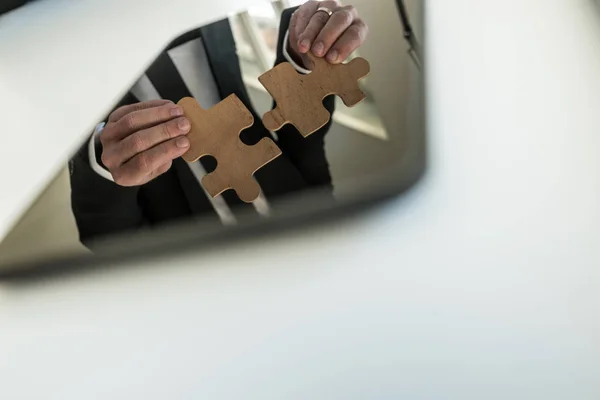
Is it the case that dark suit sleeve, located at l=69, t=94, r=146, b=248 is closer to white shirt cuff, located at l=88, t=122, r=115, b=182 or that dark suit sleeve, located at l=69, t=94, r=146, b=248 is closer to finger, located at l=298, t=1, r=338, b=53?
white shirt cuff, located at l=88, t=122, r=115, b=182

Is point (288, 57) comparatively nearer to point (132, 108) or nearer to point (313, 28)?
point (313, 28)

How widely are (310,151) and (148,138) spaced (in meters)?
0.19

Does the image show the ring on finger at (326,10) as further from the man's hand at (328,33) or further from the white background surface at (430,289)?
the white background surface at (430,289)

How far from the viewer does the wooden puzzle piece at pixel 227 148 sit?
21.7 inches

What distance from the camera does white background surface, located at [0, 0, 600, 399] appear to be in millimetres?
461

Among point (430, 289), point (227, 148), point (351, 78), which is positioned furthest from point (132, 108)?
point (430, 289)

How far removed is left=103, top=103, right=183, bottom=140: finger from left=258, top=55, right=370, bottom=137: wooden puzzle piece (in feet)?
0.35

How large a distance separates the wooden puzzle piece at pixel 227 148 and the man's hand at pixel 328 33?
113 mm

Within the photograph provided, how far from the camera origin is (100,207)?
635mm

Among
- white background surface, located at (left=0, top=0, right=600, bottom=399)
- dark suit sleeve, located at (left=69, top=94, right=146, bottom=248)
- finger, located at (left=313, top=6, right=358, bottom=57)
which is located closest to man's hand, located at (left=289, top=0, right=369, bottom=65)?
finger, located at (left=313, top=6, right=358, bottom=57)

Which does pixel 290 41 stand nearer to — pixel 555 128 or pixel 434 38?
pixel 434 38

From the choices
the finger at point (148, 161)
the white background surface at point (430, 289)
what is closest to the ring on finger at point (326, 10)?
the white background surface at point (430, 289)

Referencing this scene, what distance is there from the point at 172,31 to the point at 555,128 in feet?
1.84

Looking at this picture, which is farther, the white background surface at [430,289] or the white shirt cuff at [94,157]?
the white shirt cuff at [94,157]
